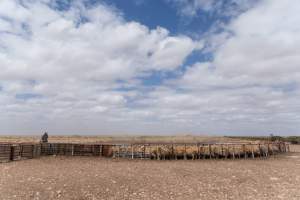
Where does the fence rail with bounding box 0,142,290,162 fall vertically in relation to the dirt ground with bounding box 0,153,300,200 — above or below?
above

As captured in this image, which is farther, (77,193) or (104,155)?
(104,155)

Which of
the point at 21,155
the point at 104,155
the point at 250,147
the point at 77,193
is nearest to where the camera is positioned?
the point at 77,193

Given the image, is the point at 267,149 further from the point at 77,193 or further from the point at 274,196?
the point at 77,193

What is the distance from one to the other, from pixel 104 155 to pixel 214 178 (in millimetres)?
18251

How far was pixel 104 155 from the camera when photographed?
34406 millimetres

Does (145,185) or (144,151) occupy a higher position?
(144,151)

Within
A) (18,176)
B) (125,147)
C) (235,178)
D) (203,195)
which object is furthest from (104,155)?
(203,195)

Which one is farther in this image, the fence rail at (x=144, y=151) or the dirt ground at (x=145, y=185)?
the fence rail at (x=144, y=151)

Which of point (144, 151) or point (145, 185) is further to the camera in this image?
point (144, 151)

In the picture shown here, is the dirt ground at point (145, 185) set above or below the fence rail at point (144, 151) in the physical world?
below

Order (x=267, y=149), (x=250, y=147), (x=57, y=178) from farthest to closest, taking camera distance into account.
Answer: (x=267, y=149)
(x=250, y=147)
(x=57, y=178)

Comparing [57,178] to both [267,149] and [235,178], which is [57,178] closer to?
[235,178]

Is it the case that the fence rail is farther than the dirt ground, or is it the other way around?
the fence rail

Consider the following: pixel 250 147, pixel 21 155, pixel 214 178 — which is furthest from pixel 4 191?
pixel 250 147
